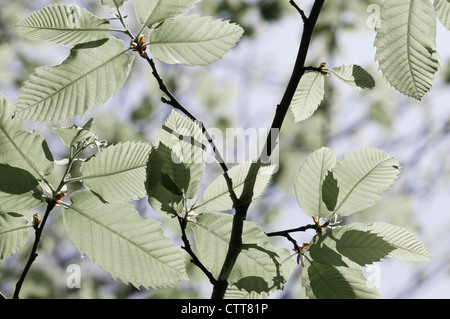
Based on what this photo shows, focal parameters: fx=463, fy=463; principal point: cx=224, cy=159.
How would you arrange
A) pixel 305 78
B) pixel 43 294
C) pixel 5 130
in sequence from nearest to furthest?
pixel 5 130, pixel 305 78, pixel 43 294

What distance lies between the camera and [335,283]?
2.05ft

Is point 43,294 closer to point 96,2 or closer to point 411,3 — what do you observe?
point 411,3

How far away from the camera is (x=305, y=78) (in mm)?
800

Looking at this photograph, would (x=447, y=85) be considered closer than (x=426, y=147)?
Yes

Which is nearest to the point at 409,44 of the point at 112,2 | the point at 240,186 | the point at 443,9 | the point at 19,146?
the point at 443,9

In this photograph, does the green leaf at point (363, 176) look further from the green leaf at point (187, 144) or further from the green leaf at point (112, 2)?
the green leaf at point (112, 2)

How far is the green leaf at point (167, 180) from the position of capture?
62 centimetres

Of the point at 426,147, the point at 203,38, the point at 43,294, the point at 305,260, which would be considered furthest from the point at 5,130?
the point at 426,147

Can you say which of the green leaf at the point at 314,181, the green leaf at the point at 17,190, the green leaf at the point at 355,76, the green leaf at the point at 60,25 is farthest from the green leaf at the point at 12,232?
the green leaf at the point at 355,76

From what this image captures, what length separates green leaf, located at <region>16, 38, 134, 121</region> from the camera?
62cm

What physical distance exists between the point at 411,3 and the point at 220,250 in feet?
1.35

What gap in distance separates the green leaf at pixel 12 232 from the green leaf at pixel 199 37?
0.31 m

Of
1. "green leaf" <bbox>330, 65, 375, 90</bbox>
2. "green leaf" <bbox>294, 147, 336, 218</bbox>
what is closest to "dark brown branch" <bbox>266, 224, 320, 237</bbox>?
"green leaf" <bbox>294, 147, 336, 218</bbox>
